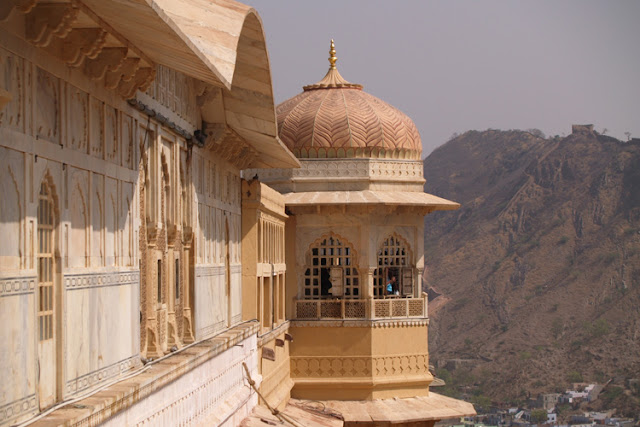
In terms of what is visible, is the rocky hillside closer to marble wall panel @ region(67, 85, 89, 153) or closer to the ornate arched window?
the ornate arched window

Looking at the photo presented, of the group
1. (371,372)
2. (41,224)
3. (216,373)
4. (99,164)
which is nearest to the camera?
(41,224)

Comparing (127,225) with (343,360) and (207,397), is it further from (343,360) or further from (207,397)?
(343,360)

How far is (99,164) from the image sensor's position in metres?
8.34

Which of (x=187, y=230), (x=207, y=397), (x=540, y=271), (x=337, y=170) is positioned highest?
(x=337, y=170)

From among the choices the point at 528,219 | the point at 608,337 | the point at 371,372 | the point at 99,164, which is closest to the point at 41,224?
the point at 99,164

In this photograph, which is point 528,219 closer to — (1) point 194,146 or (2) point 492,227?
(2) point 492,227

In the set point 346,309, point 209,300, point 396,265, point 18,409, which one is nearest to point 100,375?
point 18,409

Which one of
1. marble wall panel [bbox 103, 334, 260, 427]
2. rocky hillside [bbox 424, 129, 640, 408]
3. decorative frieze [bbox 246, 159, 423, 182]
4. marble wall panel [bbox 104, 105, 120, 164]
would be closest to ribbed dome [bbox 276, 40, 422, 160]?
decorative frieze [bbox 246, 159, 423, 182]

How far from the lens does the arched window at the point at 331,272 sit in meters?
23.1

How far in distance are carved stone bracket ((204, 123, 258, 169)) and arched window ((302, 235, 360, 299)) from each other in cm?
571

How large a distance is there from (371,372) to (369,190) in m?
3.47

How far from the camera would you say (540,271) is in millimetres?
82438

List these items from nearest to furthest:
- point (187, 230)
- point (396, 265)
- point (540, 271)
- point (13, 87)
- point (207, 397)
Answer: point (13, 87) < point (207, 397) < point (187, 230) < point (396, 265) < point (540, 271)

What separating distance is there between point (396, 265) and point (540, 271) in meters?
60.4
